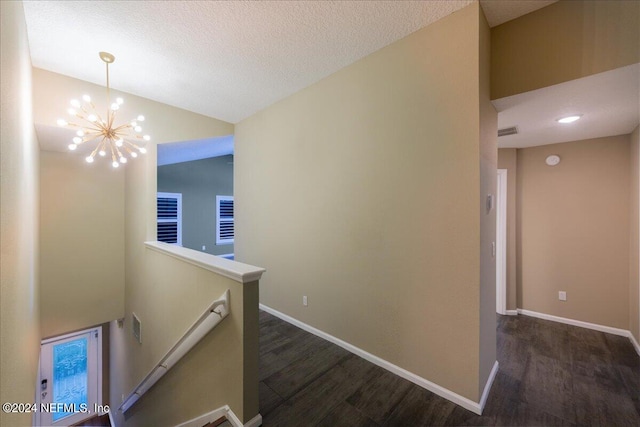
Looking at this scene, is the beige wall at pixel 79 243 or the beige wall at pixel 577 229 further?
the beige wall at pixel 79 243

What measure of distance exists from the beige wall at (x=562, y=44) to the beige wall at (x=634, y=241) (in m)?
1.69

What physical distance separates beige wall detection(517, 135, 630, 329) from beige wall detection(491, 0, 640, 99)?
6.66 feet

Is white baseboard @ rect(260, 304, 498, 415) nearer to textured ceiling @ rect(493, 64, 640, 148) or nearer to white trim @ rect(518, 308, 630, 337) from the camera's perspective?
white trim @ rect(518, 308, 630, 337)

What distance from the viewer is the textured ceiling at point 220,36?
1830 millimetres

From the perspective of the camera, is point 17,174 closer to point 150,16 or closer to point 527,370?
point 150,16

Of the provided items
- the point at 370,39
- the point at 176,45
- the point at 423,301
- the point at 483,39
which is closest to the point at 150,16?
the point at 176,45

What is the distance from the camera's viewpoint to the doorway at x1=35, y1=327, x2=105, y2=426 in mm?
4281

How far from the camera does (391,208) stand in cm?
222

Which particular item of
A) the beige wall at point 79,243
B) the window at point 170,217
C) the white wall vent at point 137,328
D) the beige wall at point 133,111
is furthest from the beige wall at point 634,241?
the window at point 170,217

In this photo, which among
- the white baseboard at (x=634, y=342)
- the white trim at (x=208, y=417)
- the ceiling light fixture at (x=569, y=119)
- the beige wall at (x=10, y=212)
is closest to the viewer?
the beige wall at (x=10, y=212)

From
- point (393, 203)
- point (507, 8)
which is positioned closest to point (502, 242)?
point (393, 203)

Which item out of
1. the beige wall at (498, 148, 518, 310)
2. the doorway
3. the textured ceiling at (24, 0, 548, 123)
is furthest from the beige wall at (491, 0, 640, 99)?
the doorway

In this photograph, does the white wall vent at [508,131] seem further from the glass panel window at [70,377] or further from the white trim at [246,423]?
the glass panel window at [70,377]

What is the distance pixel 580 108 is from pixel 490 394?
2.47m
